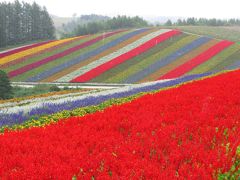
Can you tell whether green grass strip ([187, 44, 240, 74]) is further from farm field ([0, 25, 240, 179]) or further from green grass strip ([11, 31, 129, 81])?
farm field ([0, 25, 240, 179])

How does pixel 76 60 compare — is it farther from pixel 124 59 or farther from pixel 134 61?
pixel 134 61

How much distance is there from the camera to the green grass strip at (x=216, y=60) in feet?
138

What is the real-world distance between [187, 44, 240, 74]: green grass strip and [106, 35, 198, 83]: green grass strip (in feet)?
24.9

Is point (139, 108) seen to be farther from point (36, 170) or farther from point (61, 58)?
point (61, 58)

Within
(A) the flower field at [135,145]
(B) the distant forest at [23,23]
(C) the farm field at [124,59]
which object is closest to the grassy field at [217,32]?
(C) the farm field at [124,59]

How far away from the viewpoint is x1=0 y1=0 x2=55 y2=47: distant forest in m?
86.4

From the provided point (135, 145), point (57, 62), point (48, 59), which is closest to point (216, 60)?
point (57, 62)

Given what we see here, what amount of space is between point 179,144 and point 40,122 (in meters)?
5.67

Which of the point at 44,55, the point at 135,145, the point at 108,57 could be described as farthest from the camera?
the point at 44,55

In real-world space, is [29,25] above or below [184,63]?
above

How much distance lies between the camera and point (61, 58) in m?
54.7

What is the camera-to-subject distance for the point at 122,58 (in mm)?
50344

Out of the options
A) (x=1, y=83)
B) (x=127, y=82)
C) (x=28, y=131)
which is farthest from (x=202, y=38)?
(x=28, y=131)

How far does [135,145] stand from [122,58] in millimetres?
44085
